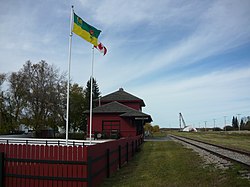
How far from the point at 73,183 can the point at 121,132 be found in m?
29.6

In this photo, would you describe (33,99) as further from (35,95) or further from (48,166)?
(48,166)

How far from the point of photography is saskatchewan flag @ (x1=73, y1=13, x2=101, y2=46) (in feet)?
43.8

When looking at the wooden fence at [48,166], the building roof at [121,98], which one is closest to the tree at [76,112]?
the building roof at [121,98]

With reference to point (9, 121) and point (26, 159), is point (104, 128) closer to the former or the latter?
point (9, 121)

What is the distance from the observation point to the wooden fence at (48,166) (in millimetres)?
7613

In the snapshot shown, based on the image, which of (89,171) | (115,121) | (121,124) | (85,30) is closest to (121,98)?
(115,121)

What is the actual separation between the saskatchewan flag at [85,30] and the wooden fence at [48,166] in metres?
6.89

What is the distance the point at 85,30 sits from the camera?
1406cm

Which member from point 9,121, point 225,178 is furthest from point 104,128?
point 225,178

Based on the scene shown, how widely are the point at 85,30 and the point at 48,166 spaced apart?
8121 mm

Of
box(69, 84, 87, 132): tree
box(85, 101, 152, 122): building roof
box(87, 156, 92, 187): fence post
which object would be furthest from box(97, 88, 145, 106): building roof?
box(87, 156, 92, 187): fence post

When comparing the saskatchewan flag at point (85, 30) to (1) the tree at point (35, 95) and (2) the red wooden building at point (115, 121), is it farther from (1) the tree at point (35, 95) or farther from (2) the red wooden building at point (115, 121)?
(1) the tree at point (35, 95)

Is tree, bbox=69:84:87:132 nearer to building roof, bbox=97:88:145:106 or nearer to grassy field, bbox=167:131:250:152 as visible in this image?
building roof, bbox=97:88:145:106

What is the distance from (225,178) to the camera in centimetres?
934
